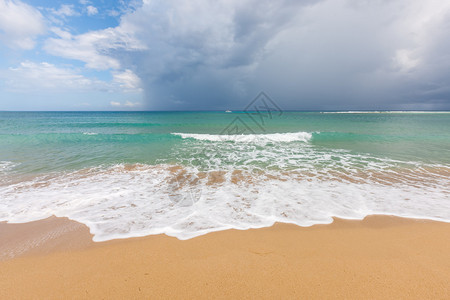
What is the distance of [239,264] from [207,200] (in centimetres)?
250

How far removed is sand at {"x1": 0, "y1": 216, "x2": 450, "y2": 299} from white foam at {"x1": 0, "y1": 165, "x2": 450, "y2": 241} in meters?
0.40

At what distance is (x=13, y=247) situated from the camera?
11.2ft

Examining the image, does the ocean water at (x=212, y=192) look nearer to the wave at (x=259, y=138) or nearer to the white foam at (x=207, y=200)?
the white foam at (x=207, y=200)

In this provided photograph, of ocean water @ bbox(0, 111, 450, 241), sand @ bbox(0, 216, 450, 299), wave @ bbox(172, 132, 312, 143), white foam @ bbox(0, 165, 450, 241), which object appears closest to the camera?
sand @ bbox(0, 216, 450, 299)

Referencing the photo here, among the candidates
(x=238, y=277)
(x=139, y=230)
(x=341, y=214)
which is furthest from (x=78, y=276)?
(x=341, y=214)

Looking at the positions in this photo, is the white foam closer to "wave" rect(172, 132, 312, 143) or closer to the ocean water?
the ocean water

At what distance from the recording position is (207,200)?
5.28 meters

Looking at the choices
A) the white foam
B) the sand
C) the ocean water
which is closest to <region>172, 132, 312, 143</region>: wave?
the ocean water

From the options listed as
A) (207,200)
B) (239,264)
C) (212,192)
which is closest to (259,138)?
(212,192)

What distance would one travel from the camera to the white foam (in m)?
4.17

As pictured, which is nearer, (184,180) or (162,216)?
(162,216)

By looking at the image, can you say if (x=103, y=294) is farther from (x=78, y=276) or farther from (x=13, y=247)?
(x=13, y=247)

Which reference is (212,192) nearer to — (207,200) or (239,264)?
(207,200)

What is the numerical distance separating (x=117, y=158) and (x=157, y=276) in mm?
9380
